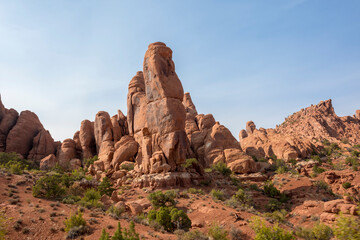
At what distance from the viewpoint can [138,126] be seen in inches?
1777

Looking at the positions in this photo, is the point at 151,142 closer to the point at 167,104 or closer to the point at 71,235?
the point at 167,104

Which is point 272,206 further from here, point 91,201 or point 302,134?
point 302,134

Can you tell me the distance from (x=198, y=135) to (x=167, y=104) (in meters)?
17.6

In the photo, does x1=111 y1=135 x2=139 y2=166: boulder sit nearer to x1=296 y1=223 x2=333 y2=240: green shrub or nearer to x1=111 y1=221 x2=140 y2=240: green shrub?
x1=296 y1=223 x2=333 y2=240: green shrub

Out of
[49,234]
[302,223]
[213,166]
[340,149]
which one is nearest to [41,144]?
[213,166]

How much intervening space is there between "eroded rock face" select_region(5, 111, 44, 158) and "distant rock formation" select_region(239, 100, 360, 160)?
53.9m

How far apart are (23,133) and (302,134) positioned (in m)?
87.6

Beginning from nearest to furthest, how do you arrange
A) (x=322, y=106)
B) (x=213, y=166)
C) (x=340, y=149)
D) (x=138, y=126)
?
(x=213, y=166), (x=138, y=126), (x=340, y=149), (x=322, y=106)

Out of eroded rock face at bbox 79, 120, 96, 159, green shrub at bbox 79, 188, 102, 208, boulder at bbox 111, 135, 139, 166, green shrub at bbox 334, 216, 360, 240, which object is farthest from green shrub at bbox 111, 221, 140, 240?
eroded rock face at bbox 79, 120, 96, 159

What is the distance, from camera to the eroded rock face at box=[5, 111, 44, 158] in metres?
51.7

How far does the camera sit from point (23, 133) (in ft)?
177

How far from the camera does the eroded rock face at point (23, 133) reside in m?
51.7

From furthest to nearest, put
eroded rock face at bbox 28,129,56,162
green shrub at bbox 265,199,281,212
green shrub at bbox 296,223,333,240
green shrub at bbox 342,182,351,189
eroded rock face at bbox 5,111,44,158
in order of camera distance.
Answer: eroded rock face at bbox 28,129,56,162, eroded rock face at bbox 5,111,44,158, green shrub at bbox 342,182,351,189, green shrub at bbox 265,199,281,212, green shrub at bbox 296,223,333,240

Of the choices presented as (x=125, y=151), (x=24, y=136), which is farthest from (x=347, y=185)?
(x=24, y=136)
